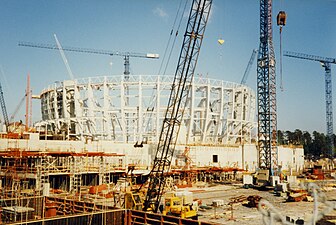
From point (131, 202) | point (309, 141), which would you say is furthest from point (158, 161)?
point (309, 141)

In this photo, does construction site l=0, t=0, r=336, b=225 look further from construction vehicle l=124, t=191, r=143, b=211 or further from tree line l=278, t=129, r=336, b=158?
tree line l=278, t=129, r=336, b=158

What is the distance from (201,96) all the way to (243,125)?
14548 millimetres

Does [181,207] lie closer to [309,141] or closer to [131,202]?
[131,202]

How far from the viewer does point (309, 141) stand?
619 feet

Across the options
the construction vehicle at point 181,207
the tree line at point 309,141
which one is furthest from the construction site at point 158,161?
the tree line at point 309,141

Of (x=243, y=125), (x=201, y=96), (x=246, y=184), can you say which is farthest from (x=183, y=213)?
(x=243, y=125)

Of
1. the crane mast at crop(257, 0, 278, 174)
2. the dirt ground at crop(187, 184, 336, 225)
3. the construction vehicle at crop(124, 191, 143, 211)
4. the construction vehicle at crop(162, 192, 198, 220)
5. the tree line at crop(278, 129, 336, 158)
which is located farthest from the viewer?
the tree line at crop(278, 129, 336, 158)

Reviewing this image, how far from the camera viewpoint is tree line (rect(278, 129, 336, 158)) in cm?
16162

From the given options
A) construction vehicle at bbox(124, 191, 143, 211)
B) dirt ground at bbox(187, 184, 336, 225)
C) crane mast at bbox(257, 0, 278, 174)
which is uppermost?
crane mast at bbox(257, 0, 278, 174)

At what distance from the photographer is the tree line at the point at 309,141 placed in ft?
530

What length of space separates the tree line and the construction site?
80.4m

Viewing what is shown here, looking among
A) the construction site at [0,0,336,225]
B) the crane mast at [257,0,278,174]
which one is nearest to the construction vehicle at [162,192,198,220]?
the construction site at [0,0,336,225]

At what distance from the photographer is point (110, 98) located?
69.6 m

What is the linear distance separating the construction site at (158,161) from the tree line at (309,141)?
80420 millimetres
